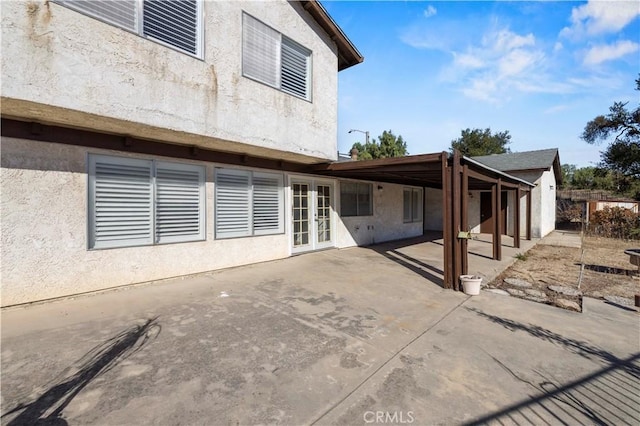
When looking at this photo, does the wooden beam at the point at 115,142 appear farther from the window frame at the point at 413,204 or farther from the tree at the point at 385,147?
the tree at the point at 385,147

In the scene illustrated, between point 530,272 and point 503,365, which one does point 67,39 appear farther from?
point 530,272

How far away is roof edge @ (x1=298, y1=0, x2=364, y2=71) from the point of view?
280 inches

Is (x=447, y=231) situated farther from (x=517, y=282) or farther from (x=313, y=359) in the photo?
(x=313, y=359)

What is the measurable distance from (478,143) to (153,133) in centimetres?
4515

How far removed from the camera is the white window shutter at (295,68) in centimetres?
680

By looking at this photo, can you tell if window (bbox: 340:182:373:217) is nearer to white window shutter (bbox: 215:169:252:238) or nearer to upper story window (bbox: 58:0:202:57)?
white window shutter (bbox: 215:169:252:238)

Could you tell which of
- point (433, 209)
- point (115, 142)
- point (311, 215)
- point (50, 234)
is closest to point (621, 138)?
point (433, 209)

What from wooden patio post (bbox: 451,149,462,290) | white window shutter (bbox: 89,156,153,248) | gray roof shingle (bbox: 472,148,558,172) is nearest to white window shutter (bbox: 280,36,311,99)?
white window shutter (bbox: 89,156,153,248)

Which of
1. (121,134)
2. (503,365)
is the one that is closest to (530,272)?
(503,365)

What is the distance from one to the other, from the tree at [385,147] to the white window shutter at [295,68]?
61.1ft

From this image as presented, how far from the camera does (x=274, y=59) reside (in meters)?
6.47

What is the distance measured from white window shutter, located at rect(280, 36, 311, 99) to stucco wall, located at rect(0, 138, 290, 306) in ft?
12.7

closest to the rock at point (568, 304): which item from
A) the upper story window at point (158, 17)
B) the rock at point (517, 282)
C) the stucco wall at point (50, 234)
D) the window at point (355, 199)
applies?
the rock at point (517, 282)

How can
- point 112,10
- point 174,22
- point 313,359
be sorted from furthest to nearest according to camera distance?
point 174,22
point 112,10
point 313,359
